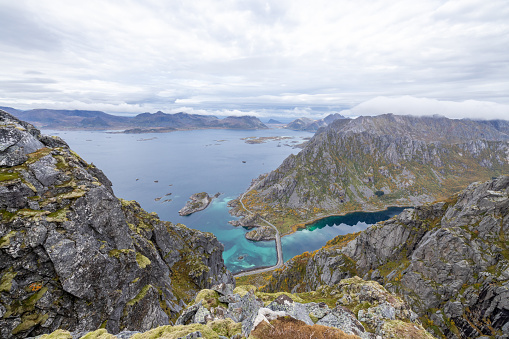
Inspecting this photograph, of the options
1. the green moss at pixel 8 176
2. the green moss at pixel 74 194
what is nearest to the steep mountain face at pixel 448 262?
the green moss at pixel 74 194

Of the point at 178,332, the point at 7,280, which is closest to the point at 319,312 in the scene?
the point at 178,332

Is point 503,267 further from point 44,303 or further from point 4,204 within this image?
point 4,204

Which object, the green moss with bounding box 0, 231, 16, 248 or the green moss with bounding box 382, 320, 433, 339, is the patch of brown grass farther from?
the green moss with bounding box 0, 231, 16, 248

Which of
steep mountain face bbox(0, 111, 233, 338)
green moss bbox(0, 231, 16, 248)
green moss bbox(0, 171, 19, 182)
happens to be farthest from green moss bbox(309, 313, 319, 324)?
green moss bbox(0, 171, 19, 182)

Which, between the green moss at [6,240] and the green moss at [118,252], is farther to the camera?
the green moss at [118,252]

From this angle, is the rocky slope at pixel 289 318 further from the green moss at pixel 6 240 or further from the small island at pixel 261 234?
the small island at pixel 261 234

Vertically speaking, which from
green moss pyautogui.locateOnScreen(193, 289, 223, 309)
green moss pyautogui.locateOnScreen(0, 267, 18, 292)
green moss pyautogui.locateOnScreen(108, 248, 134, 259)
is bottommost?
green moss pyautogui.locateOnScreen(193, 289, 223, 309)

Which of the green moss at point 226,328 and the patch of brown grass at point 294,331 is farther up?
the patch of brown grass at point 294,331
